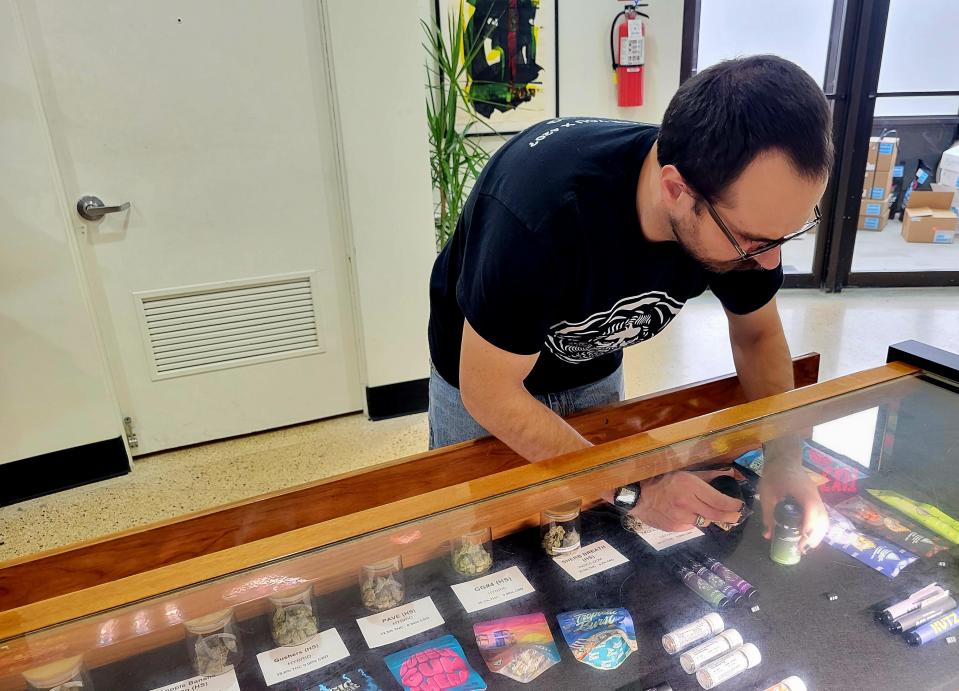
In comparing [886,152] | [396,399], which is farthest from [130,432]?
[886,152]

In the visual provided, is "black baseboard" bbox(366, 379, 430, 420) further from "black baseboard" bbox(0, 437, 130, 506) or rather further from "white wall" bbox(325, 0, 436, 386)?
"black baseboard" bbox(0, 437, 130, 506)

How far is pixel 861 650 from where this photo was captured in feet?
2.75

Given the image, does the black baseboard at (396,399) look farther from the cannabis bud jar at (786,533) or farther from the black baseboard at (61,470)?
the cannabis bud jar at (786,533)

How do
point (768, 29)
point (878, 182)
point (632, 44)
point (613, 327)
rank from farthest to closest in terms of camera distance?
point (878, 182) → point (768, 29) → point (632, 44) → point (613, 327)

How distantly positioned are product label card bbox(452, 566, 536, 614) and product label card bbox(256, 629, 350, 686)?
6.3 inches

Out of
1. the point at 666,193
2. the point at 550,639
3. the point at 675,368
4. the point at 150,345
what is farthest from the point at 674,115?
the point at 675,368

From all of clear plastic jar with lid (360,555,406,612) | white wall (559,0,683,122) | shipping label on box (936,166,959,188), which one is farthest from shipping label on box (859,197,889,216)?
clear plastic jar with lid (360,555,406,612)

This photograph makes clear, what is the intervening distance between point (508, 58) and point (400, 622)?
3260 mm

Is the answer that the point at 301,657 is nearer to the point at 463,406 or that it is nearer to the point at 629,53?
the point at 463,406

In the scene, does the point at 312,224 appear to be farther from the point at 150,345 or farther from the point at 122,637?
the point at 122,637

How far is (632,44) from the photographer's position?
3.88 metres

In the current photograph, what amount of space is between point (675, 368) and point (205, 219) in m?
2.34

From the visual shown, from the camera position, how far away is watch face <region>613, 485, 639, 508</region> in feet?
3.41

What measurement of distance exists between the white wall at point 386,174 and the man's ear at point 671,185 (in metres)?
2.00
